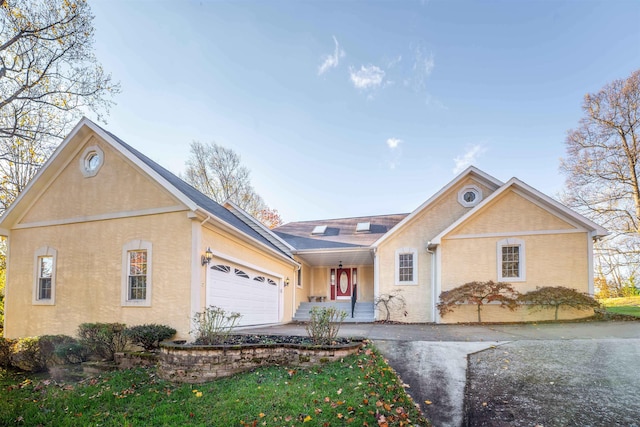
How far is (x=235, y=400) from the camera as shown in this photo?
16.4 feet

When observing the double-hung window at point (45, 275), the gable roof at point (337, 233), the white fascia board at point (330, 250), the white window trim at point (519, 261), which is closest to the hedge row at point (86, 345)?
the double-hung window at point (45, 275)

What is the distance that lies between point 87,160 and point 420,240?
12.0 meters

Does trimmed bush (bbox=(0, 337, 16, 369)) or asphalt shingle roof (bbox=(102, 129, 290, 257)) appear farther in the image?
asphalt shingle roof (bbox=(102, 129, 290, 257))

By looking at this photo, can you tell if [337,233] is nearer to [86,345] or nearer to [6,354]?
[86,345]

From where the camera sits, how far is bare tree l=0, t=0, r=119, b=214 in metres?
11.1

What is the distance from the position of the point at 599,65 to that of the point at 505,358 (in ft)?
47.2

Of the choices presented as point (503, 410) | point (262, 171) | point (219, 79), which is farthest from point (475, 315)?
point (262, 171)

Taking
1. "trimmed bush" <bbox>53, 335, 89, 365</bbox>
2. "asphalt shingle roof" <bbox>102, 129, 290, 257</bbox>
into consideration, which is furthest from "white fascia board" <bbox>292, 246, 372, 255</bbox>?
"trimmed bush" <bbox>53, 335, 89, 365</bbox>

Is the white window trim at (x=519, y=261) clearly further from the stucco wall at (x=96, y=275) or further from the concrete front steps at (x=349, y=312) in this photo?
the stucco wall at (x=96, y=275)

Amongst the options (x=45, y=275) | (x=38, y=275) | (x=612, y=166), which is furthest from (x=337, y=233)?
(x=612, y=166)

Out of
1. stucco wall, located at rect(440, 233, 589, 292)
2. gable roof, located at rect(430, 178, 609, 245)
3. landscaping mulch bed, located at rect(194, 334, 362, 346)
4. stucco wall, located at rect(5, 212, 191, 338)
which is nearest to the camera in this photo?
landscaping mulch bed, located at rect(194, 334, 362, 346)

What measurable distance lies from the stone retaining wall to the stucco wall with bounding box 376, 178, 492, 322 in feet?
24.1

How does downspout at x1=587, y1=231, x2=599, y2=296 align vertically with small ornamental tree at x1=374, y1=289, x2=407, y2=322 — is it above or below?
above

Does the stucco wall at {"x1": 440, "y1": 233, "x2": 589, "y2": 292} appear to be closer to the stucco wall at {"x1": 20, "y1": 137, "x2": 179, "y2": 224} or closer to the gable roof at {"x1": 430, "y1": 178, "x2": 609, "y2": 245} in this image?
the gable roof at {"x1": 430, "y1": 178, "x2": 609, "y2": 245}
